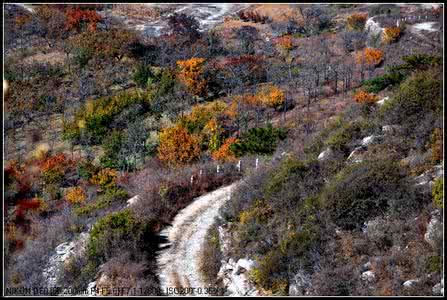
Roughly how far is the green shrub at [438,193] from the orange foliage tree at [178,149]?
58.4ft

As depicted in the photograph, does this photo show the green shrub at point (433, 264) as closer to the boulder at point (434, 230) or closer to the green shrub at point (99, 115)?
the boulder at point (434, 230)

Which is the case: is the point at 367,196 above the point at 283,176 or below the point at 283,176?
above

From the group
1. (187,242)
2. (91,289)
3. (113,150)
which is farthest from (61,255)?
(113,150)

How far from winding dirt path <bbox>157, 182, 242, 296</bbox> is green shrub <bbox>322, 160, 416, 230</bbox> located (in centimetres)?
448

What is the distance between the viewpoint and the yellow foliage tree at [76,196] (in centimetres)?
2798

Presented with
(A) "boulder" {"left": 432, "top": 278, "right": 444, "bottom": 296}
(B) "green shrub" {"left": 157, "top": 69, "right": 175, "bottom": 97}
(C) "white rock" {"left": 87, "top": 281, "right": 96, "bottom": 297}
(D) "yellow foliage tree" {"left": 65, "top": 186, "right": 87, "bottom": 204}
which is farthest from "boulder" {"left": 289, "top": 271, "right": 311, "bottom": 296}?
(B) "green shrub" {"left": 157, "top": 69, "right": 175, "bottom": 97}

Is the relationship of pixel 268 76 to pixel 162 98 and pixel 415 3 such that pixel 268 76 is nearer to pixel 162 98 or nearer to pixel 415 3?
pixel 162 98

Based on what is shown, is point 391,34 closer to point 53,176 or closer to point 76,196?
point 53,176

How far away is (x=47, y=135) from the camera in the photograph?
4231 centimetres

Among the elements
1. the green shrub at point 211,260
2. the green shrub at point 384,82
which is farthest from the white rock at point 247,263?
the green shrub at point 384,82

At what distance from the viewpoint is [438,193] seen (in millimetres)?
14469

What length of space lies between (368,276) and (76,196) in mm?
18870

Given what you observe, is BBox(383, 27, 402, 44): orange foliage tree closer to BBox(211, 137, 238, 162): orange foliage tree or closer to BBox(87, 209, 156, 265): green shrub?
BBox(211, 137, 238, 162): orange foliage tree

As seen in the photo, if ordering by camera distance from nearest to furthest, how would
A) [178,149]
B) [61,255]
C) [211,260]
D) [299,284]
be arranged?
[299,284] → [211,260] → [61,255] → [178,149]
